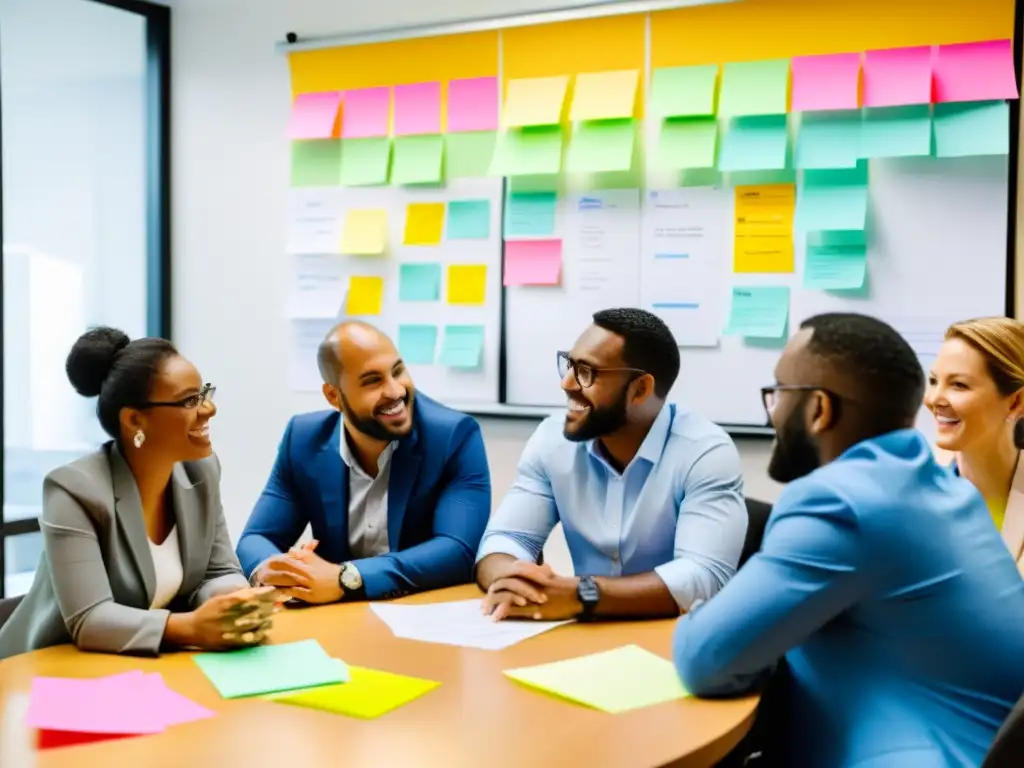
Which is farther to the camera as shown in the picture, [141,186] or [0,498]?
[141,186]

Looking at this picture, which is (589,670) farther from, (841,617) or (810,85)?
(810,85)

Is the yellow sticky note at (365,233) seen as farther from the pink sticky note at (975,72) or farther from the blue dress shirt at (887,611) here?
the blue dress shirt at (887,611)

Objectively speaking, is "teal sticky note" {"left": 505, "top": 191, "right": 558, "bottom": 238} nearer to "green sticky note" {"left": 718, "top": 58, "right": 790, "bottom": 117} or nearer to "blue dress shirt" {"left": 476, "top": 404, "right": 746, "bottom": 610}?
"green sticky note" {"left": 718, "top": 58, "right": 790, "bottom": 117}

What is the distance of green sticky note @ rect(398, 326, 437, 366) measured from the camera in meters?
3.73

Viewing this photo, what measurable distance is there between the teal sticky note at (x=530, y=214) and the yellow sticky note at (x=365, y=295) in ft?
1.73

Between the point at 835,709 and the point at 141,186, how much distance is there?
3.45 m

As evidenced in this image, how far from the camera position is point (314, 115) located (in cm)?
388

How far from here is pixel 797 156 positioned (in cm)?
315

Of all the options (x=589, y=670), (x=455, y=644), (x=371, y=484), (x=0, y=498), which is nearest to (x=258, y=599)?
(x=455, y=644)

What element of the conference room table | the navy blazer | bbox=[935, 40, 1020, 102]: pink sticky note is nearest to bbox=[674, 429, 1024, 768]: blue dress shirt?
the conference room table

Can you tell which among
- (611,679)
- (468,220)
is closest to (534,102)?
(468,220)

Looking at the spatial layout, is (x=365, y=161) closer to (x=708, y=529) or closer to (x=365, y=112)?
(x=365, y=112)

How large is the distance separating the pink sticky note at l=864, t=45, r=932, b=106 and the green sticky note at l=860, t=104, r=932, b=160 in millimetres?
43

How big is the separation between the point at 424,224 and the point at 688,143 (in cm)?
94
